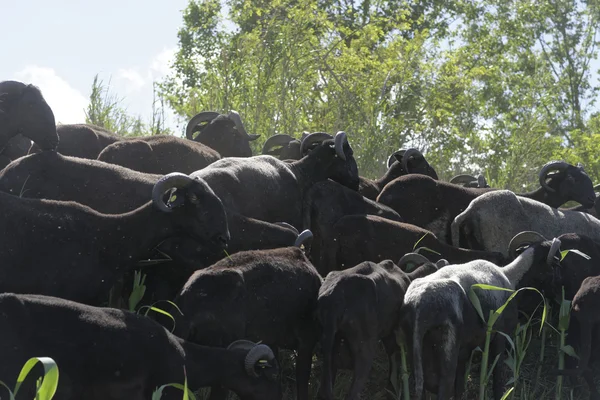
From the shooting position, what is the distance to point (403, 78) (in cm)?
3053

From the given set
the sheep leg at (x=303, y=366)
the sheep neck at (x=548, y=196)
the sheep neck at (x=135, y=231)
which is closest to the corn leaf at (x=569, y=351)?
the sheep leg at (x=303, y=366)

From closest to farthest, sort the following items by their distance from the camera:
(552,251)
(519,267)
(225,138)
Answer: (519,267), (552,251), (225,138)

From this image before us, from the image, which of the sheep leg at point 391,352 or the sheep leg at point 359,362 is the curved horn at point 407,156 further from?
the sheep leg at point 359,362

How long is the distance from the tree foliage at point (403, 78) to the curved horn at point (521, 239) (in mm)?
9248

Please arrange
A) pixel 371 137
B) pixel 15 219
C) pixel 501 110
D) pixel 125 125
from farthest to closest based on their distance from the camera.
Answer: pixel 501 110 → pixel 371 137 → pixel 125 125 → pixel 15 219

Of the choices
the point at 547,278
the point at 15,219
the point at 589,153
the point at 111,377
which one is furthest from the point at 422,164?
the point at 589,153

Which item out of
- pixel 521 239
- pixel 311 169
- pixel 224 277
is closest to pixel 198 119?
pixel 311 169

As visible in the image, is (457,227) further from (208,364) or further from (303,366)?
(208,364)

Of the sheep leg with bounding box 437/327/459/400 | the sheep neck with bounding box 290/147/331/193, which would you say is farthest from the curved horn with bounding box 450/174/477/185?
the sheep leg with bounding box 437/327/459/400

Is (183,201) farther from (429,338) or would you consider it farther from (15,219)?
(429,338)

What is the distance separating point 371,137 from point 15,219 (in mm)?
14588

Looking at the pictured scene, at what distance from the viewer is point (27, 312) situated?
23.2 feet

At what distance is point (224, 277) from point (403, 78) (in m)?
22.6

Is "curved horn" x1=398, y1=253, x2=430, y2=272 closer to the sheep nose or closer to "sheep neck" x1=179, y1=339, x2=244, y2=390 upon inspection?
the sheep nose
